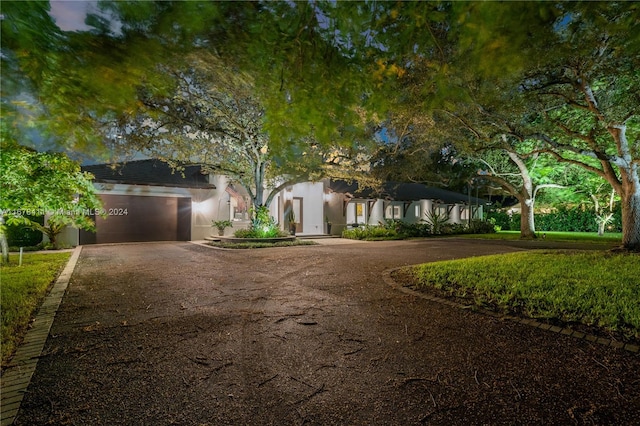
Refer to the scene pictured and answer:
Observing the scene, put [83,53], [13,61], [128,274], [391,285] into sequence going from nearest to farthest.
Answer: [13,61] → [83,53] → [391,285] → [128,274]

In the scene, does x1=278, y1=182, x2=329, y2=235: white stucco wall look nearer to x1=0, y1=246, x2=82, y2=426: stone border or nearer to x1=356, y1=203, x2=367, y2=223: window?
x1=356, y1=203, x2=367, y2=223: window

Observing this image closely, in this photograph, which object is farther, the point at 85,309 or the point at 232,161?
the point at 232,161

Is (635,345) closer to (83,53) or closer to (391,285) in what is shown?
(391,285)

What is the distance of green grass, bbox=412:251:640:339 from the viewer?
443cm

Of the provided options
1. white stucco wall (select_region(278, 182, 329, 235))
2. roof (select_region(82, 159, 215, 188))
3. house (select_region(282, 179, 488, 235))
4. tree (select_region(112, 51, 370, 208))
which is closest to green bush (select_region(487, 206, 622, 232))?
house (select_region(282, 179, 488, 235))

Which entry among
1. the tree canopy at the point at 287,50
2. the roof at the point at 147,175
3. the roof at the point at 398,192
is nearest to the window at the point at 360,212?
the roof at the point at 398,192

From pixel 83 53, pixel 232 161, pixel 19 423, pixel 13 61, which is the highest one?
pixel 232 161

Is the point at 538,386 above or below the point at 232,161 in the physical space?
below

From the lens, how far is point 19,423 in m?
2.26

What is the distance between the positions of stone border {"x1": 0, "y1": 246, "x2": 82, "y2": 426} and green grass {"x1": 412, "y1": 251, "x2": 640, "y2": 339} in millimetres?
5679

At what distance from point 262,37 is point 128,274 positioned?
762 cm

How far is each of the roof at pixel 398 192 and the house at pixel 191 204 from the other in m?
0.11

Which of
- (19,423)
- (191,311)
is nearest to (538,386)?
(19,423)

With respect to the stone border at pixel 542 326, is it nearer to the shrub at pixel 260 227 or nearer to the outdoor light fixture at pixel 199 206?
the shrub at pixel 260 227
